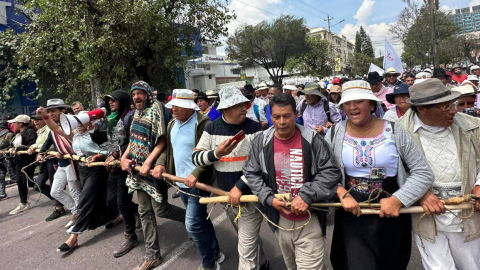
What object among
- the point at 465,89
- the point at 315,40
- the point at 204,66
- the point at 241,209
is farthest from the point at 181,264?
the point at 204,66

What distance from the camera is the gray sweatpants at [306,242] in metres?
2.18

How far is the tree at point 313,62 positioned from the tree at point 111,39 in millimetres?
23849

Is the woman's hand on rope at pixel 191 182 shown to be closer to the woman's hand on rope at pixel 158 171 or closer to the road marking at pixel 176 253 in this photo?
the woman's hand on rope at pixel 158 171

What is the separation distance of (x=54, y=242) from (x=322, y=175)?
439cm

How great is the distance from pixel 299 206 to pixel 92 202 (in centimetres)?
334

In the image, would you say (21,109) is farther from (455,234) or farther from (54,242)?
(455,234)

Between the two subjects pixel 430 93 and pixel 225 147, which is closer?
pixel 430 93

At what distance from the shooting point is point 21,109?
13.7m

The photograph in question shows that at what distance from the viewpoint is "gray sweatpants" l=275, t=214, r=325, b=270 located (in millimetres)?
2184

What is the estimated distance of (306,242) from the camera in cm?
220

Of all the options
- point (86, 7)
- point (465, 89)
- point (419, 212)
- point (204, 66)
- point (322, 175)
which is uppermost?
point (204, 66)

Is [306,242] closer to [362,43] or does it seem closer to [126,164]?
[126,164]

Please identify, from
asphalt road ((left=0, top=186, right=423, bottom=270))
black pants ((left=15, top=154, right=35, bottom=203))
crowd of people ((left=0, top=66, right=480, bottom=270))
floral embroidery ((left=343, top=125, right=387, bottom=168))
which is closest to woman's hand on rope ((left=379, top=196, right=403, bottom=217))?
crowd of people ((left=0, top=66, right=480, bottom=270))

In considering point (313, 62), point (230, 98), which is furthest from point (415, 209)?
point (313, 62)
